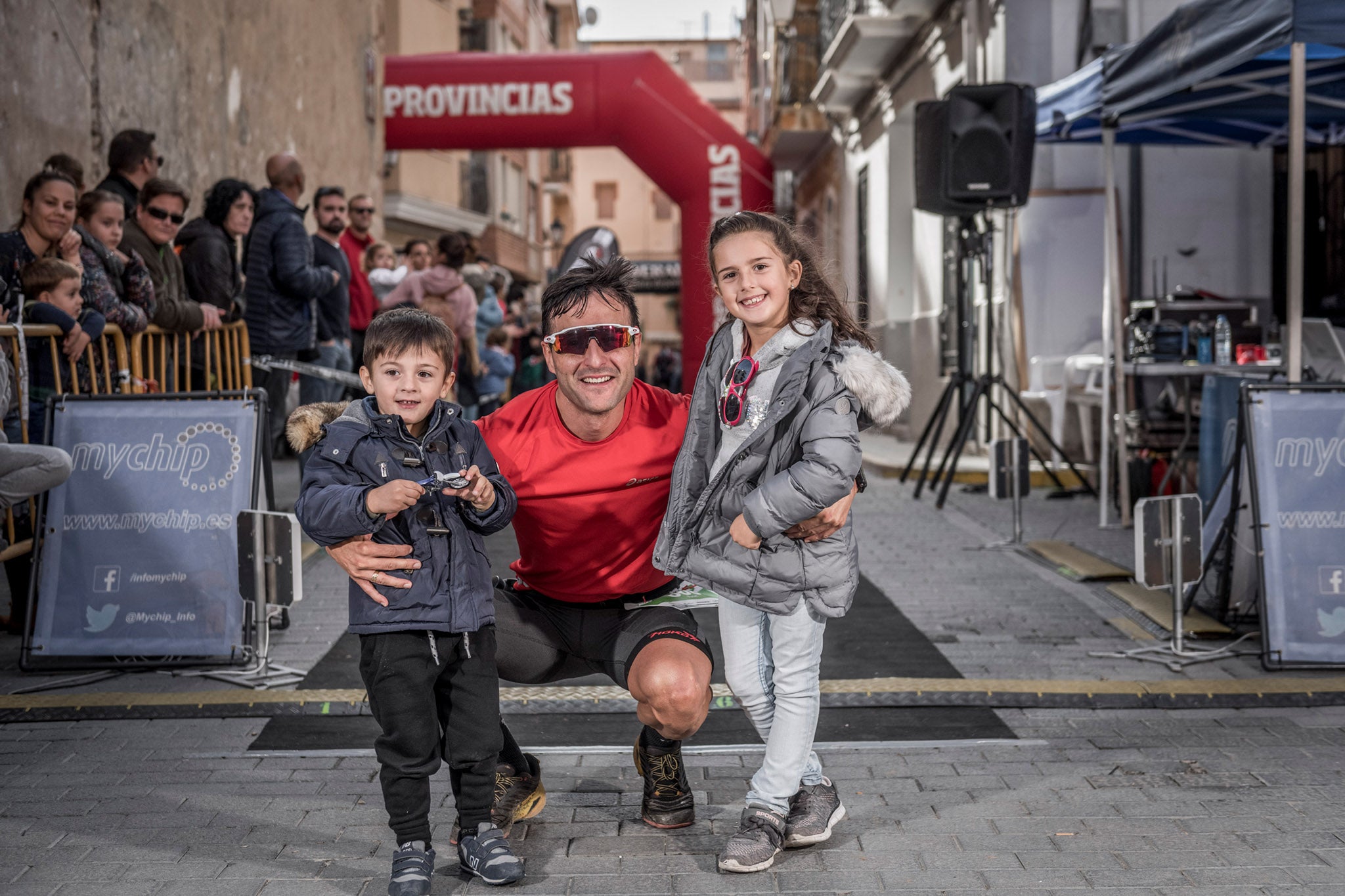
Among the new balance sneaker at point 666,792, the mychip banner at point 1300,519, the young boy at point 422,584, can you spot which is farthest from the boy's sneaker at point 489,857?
the mychip banner at point 1300,519


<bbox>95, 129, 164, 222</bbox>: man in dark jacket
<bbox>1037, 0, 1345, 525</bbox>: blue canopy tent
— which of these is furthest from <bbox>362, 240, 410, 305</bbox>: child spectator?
<bbox>1037, 0, 1345, 525</bbox>: blue canopy tent

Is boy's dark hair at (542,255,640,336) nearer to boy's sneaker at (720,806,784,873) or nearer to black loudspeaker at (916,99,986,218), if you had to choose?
boy's sneaker at (720,806,784,873)

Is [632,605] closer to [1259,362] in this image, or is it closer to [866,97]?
[1259,362]

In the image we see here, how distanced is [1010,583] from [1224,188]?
7.02 meters

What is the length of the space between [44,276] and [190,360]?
1.67 metres

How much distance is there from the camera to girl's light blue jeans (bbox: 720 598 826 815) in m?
3.49

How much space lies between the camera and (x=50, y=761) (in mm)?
4305

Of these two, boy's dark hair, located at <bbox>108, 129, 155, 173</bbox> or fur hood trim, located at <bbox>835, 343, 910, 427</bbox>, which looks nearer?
fur hood trim, located at <bbox>835, 343, 910, 427</bbox>

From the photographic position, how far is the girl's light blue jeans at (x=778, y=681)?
349 centimetres

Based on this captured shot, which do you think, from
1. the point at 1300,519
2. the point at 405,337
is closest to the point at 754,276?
the point at 405,337

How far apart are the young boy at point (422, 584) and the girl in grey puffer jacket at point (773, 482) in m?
0.52

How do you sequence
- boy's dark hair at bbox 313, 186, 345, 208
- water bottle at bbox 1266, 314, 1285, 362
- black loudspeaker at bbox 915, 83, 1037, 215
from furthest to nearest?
black loudspeaker at bbox 915, 83, 1037, 215
boy's dark hair at bbox 313, 186, 345, 208
water bottle at bbox 1266, 314, 1285, 362

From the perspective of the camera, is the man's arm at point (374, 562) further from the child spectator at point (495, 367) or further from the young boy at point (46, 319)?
the child spectator at point (495, 367)

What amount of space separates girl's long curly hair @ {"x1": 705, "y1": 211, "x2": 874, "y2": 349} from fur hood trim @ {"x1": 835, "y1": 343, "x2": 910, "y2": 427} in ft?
0.42
